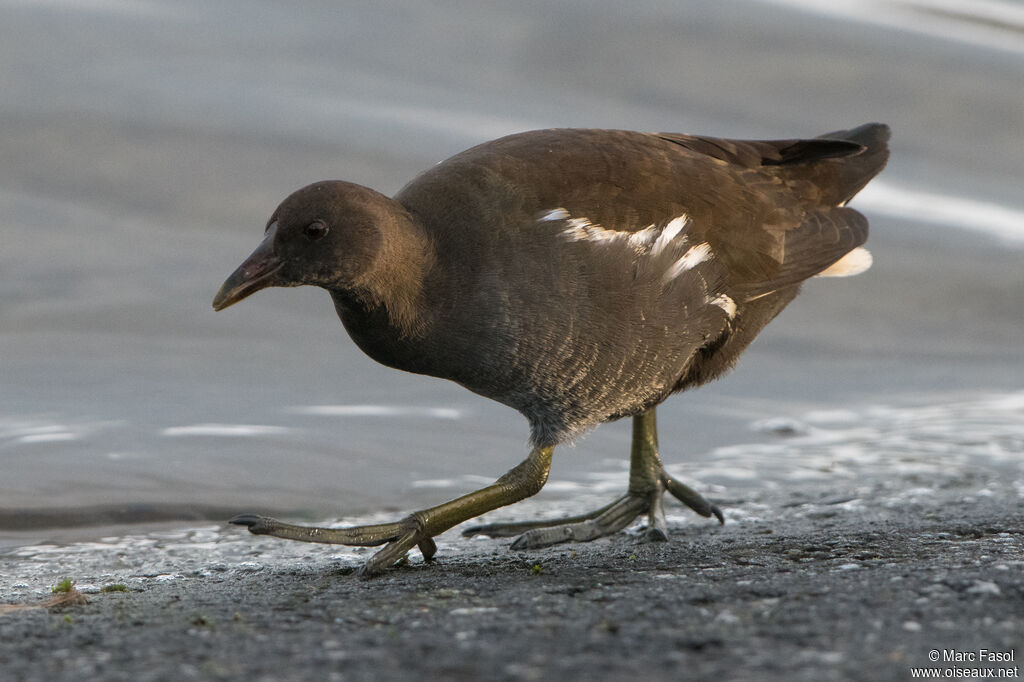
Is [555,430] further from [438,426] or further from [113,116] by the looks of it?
[113,116]

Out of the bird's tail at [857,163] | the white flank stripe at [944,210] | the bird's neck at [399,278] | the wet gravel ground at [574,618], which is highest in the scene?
the white flank stripe at [944,210]

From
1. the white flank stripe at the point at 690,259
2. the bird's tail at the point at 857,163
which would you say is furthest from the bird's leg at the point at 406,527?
the bird's tail at the point at 857,163

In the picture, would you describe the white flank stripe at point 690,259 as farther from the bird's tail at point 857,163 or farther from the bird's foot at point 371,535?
the bird's foot at point 371,535

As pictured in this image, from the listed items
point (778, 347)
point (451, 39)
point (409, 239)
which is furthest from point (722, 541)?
point (451, 39)

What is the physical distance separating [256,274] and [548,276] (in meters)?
0.96

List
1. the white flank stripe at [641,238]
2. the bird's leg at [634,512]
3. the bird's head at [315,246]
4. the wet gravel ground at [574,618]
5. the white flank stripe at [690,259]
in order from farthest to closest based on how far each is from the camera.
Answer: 1. the bird's leg at [634,512]
2. the white flank stripe at [690,259]
3. the white flank stripe at [641,238]
4. the bird's head at [315,246]
5. the wet gravel ground at [574,618]

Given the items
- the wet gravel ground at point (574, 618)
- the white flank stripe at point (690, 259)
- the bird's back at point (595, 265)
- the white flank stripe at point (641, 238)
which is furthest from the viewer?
the white flank stripe at point (690, 259)

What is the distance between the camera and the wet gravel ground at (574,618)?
238cm

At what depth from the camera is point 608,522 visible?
15.4ft

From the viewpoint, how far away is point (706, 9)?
10.7 m

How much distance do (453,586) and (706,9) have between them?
331 inches

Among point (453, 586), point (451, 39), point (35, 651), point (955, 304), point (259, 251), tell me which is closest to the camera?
point (35, 651)

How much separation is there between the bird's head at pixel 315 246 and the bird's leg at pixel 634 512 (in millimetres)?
1195

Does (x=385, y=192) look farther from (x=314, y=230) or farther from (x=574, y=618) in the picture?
(x=574, y=618)
